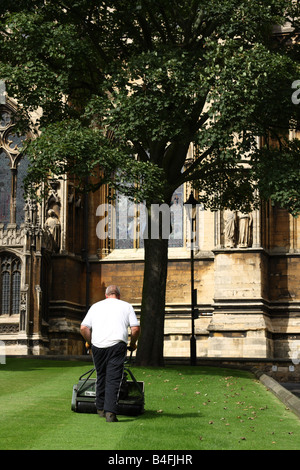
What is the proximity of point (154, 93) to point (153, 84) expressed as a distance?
23cm

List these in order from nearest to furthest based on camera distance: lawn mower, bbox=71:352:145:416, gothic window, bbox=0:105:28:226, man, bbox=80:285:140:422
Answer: man, bbox=80:285:140:422, lawn mower, bbox=71:352:145:416, gothic window, bbox=0:105:28:226

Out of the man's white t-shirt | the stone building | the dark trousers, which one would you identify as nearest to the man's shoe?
the dark trousers

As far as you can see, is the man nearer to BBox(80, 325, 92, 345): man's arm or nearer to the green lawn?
BBox(80, 325, 92, 345): man's arm

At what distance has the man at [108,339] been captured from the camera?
10445mm

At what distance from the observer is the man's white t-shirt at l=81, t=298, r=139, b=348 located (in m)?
10.5

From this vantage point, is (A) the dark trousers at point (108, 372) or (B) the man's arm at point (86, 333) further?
(B) the man's arm at point (86, 333)

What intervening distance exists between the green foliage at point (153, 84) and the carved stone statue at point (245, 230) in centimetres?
829

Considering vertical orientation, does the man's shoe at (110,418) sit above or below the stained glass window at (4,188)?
below

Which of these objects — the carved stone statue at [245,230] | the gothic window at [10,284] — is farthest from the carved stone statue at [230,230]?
the gothic window at [10,284]

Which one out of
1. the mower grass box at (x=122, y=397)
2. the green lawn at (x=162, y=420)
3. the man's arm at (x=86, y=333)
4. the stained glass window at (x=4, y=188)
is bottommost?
the green lawn at (x=162, y=420)

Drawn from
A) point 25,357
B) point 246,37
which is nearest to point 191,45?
point 246,37

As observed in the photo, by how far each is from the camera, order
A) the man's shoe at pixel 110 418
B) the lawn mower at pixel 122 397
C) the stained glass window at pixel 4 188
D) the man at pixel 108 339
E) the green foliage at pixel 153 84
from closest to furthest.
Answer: the man's shoe at pixel 110 418 < the man at pixel 108 339 < the lawn mower at pixel 122 397 < the green foliage at pixel 153 84 < the stained glass window at pixel 4 188

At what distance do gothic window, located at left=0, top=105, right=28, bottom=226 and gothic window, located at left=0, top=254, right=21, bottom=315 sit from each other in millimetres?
2813

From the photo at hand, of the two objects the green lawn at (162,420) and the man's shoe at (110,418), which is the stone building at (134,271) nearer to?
the green lawn at (162,420)
